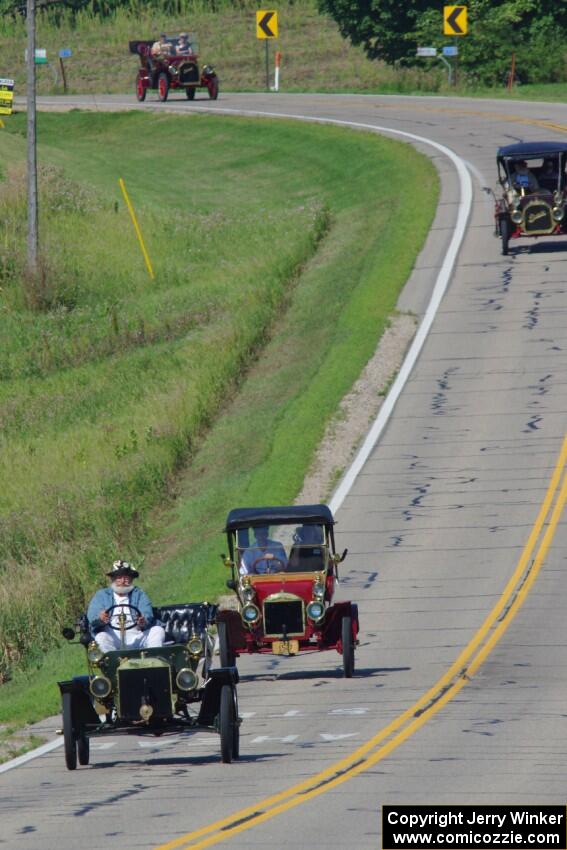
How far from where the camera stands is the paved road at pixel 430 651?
12.4 m

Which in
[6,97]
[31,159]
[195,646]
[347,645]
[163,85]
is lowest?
[347,645]

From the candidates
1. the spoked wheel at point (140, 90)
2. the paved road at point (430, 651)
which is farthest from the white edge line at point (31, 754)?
the spoked wheel at point (140, 90)

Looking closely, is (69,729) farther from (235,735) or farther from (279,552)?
(279,552)

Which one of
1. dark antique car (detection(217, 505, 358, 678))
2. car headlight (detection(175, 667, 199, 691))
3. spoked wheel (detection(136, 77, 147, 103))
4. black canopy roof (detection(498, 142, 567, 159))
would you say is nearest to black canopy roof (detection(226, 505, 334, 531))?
dark antique car (detection(217, 505, 358, 678))

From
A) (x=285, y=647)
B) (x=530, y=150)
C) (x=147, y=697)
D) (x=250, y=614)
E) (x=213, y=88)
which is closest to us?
(x=147, y=697)

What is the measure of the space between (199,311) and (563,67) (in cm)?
3116

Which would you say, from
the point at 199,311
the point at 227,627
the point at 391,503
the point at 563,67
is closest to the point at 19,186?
the point at 199,311

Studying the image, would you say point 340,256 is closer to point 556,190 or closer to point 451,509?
point 556,190

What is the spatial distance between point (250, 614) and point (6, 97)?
52032mm

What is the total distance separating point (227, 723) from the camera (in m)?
14.1

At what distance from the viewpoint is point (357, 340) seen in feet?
119

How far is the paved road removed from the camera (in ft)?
40.6

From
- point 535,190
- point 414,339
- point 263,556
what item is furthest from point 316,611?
point 535,190

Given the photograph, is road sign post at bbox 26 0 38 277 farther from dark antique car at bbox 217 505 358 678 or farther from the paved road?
dark antique car at bbox 217 505 358 678
